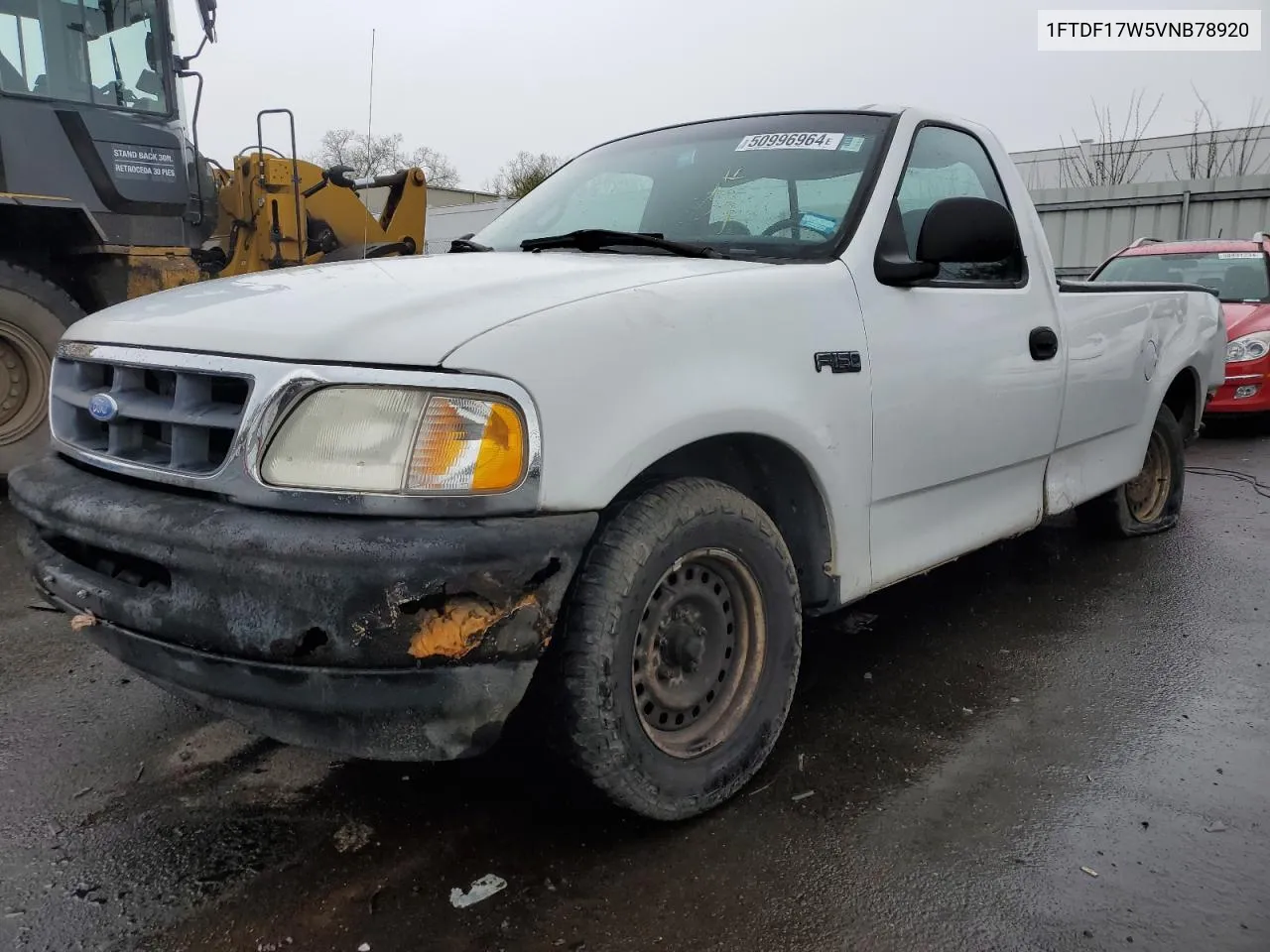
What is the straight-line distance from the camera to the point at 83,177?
19.6 ft

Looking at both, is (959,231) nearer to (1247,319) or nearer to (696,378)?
(696,378)

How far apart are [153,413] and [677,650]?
1.32 m

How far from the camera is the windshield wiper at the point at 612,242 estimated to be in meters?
2.83

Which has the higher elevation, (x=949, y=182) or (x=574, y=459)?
(x=949, y=182)

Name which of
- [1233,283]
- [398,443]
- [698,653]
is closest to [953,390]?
[698,653]

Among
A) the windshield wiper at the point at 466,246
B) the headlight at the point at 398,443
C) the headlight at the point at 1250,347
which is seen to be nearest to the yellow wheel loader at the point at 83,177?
the windshield wiper at the point at 466,246

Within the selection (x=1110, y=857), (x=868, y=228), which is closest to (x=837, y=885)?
(x=1110, y=857)

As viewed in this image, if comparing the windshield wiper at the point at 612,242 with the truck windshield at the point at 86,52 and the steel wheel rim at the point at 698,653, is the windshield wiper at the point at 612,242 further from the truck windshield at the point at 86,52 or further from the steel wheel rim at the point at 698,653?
the truck windshield at the point at 86,52

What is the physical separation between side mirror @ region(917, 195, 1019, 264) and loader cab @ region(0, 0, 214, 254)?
17.0 ft

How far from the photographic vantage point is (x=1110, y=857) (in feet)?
7.55

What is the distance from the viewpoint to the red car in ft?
26.6

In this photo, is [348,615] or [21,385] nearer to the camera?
[348,615]

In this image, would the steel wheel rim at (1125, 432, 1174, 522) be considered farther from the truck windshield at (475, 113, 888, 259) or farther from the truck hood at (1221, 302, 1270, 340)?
the truck hood at (1221, 302, 1270, 340)

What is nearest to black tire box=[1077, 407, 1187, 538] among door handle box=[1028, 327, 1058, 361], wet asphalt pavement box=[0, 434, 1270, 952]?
wet asphalt pavement box=[0, 434, 1270, 952]
